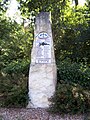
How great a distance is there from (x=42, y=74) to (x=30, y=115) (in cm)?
122

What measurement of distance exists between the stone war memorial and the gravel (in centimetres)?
37

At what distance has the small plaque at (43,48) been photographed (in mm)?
6953

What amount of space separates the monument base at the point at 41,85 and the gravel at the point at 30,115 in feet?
1.09

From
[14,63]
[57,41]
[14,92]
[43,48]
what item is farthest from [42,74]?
[57,41]

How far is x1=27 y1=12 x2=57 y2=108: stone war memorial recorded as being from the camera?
6.88 m

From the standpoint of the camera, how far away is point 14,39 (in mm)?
9773

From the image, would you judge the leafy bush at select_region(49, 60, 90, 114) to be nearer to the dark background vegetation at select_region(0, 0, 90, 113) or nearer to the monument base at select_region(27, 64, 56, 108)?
the monument base at select_region(27, 64, 56, 108)

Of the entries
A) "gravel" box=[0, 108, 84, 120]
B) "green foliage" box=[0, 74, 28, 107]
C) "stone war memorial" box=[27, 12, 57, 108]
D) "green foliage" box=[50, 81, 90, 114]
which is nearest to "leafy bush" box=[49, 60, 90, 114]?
"green foliage" box=[50, 81, 90, 114]

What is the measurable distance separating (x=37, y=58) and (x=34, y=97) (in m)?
1.04

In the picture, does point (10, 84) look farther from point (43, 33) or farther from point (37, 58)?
point (43, 33)

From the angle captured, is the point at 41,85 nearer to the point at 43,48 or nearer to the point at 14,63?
the point at 43,48

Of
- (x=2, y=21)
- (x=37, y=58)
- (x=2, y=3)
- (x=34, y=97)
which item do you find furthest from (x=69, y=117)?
(x=2, y=3)

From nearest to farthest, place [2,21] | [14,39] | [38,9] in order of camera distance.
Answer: [2,21]
[14,39]
[38,9]

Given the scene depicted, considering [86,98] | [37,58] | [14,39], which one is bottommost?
[86,98]
